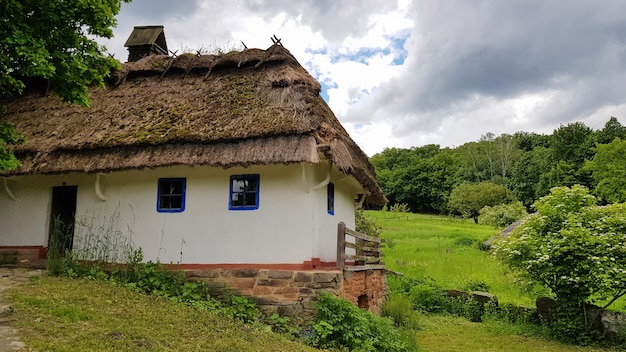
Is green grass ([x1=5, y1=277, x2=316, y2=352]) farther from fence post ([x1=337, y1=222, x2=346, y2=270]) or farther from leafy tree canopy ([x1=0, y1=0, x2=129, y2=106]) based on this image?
leafy tree canopy ([x1=0, y1=0, x2=129, y2=106])

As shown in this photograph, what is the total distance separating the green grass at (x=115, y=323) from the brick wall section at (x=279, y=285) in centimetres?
93

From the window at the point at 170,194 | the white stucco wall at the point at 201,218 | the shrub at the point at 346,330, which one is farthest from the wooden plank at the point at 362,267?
the window at the point at 170,194

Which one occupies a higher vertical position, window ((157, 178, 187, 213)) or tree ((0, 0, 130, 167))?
tree ((0, 0, 130, 167))

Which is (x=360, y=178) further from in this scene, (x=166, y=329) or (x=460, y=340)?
(x=166, y=329)

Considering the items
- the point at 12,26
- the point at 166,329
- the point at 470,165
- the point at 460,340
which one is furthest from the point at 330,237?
the point at 470,165

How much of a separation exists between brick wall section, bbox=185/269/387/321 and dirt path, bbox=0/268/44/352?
9.57 ft

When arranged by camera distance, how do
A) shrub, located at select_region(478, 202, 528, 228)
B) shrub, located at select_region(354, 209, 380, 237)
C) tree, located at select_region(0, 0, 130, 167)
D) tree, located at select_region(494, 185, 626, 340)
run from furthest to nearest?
1. shrub, located at select_region(478, 202, 528, 228)
2. shrub, located at select_region(354, 209, 380, 237)
3. tree, located at select_region(494, 185, 626, 340)
4. tree, located at select_region(0, 0, 130, 167)

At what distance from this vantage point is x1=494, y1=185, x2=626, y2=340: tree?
9.78m

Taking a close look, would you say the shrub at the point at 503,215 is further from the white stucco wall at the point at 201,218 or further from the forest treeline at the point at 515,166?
the white stucco wall at the point at 201,218

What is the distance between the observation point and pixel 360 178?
35.4ft

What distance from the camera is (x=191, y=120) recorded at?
9.68m

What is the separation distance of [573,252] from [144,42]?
42.7ft

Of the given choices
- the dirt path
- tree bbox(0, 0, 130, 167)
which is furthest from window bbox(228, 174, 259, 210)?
the dirt path

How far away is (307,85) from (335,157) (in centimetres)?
206
